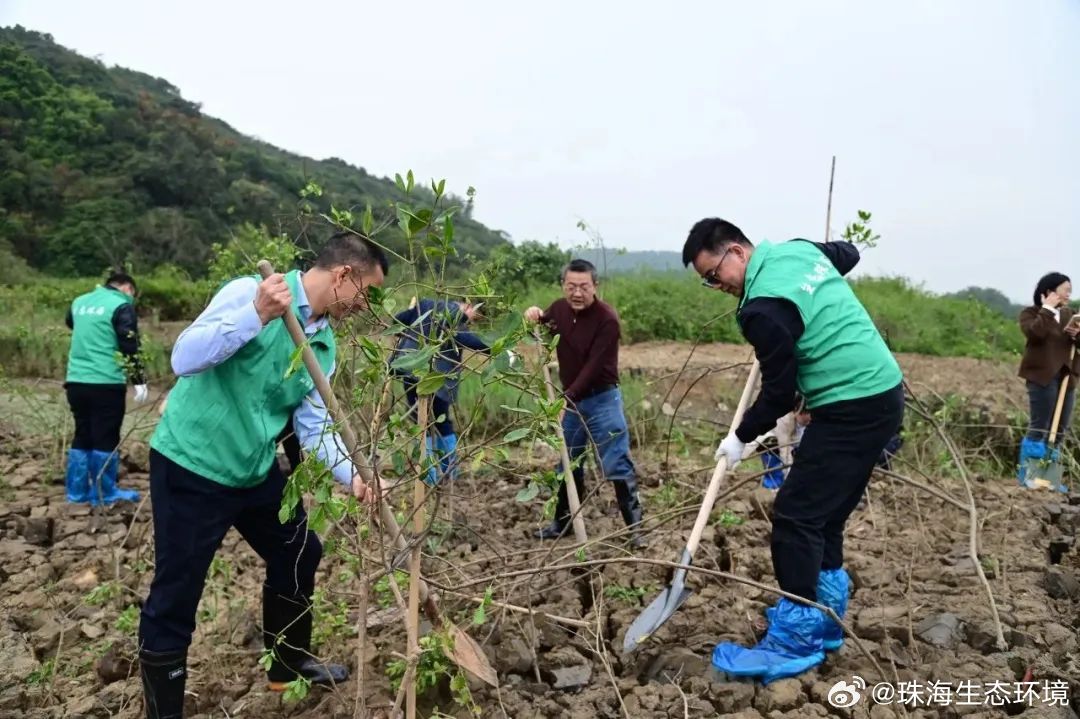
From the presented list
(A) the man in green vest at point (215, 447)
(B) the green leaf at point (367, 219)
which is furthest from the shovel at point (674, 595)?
(B) the green leaf at point (367, 219)

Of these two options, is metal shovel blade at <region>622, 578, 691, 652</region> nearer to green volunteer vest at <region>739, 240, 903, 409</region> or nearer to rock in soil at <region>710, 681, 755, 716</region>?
rock in soil at <region>710, 681, 755, 716</region>

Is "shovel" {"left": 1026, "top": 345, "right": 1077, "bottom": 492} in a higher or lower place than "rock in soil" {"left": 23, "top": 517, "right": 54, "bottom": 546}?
higher

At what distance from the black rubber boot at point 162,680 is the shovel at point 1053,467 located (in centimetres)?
505

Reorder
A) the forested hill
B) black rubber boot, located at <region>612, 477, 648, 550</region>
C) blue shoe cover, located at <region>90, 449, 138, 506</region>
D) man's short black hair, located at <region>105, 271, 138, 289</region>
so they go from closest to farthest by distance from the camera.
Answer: black rubber boot, located at <region>612, 477, 648, 550</region>, blue shoe cover, located at <region>90, 449, 138, 506</region>, man's short black hair, located at <region>105, 271, 138, 289</region>, the forested hill

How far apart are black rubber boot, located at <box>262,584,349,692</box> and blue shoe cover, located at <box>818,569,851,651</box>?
172 centimetres

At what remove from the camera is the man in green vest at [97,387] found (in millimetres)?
5070

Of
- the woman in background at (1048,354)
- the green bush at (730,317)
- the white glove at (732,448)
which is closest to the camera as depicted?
the white glove at (732,448)

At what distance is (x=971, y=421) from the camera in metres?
7.76

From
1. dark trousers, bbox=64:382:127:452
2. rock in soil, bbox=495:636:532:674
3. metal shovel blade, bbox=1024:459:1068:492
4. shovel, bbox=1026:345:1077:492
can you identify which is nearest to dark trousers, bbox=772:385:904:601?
rock in soil, bbox=495:636:532:674

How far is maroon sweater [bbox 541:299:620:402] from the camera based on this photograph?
4.13m

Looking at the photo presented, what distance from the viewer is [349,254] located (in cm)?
228

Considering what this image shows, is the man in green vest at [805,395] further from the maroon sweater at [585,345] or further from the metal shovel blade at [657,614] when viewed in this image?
the maroon sweater at [585,345]

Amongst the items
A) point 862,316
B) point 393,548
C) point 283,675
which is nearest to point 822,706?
point 862,316

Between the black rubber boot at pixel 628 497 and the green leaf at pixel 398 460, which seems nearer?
the green leaf at pixel 398 460
